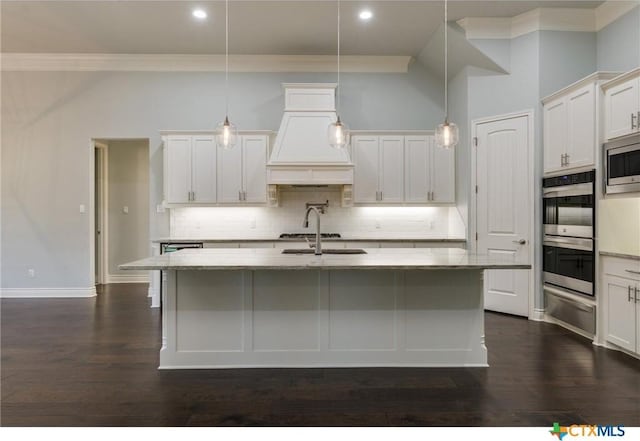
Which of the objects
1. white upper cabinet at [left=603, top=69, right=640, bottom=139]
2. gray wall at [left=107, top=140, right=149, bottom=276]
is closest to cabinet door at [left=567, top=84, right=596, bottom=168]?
white upper cabinet at [left=603, top=69, right=640, bottom=139]

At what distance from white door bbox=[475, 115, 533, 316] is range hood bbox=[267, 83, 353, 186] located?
1683 millimetres

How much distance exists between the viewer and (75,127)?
5.75 metres

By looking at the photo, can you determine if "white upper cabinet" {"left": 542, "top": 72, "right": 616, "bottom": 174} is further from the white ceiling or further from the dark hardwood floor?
the dark hardwood floor

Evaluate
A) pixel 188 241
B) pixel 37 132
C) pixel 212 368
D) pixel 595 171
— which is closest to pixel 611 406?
pixel 595 171

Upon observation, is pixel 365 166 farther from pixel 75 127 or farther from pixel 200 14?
pixel 75 127

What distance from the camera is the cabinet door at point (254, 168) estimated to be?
5391 millimetres

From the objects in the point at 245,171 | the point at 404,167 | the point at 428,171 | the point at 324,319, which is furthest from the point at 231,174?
the point at 324,319

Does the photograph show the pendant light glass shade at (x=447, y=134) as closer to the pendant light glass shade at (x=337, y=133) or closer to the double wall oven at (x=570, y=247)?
the pendant light glass shade at (x=337, y=133)

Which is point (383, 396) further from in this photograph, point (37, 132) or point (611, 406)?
point (37, 132)

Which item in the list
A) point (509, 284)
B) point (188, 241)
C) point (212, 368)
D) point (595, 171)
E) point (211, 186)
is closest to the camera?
point (212, 368)

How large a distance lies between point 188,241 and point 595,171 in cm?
449

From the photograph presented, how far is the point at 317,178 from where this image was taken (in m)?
5.14

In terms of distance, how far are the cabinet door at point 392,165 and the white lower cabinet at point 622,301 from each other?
261 centimetres

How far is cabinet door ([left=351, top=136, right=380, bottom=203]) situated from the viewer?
5.50 metres
